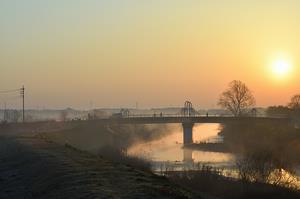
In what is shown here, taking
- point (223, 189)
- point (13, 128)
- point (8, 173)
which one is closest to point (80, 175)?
point (8, 173)

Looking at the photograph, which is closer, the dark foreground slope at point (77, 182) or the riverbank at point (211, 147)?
the dark foreground slope at point (77, 182)

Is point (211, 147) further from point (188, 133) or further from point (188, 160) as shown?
point (188, 160)

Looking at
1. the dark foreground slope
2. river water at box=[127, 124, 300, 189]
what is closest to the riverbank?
river water at box=[127, 124, 300, 189]

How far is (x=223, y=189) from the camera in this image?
46188mm

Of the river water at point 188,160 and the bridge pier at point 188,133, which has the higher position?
the bridge pier at point 188,133

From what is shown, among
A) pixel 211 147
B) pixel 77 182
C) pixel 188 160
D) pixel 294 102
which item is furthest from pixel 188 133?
pixel 77 182

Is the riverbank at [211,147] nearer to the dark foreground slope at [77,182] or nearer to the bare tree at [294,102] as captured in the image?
the bare tree at [294,102]

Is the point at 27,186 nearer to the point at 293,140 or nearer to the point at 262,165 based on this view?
the point at 262,165

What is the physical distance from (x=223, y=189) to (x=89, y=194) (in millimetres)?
26169

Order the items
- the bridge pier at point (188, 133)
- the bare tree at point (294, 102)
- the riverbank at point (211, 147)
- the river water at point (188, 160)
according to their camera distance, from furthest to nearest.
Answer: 1. the bare tree at point (294, 102)
2. the bridge pier at point (188, 133)
3. the riverbank at point (211, 147)
4. the river water at point (188, 160)

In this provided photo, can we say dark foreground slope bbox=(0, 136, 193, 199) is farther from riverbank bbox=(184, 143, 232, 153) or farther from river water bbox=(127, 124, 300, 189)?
riverbank bbox=(184, 143, 232, 153)

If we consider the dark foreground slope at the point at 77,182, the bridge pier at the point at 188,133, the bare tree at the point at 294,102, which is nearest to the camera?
the dark foreground slope at the point at 77,182

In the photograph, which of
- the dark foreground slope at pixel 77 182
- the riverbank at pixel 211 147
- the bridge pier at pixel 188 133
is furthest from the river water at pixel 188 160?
the dark foreground slope at pixel 77 182

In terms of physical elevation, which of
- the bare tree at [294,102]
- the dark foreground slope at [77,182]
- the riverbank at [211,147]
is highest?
the bare tree at [294,102]
